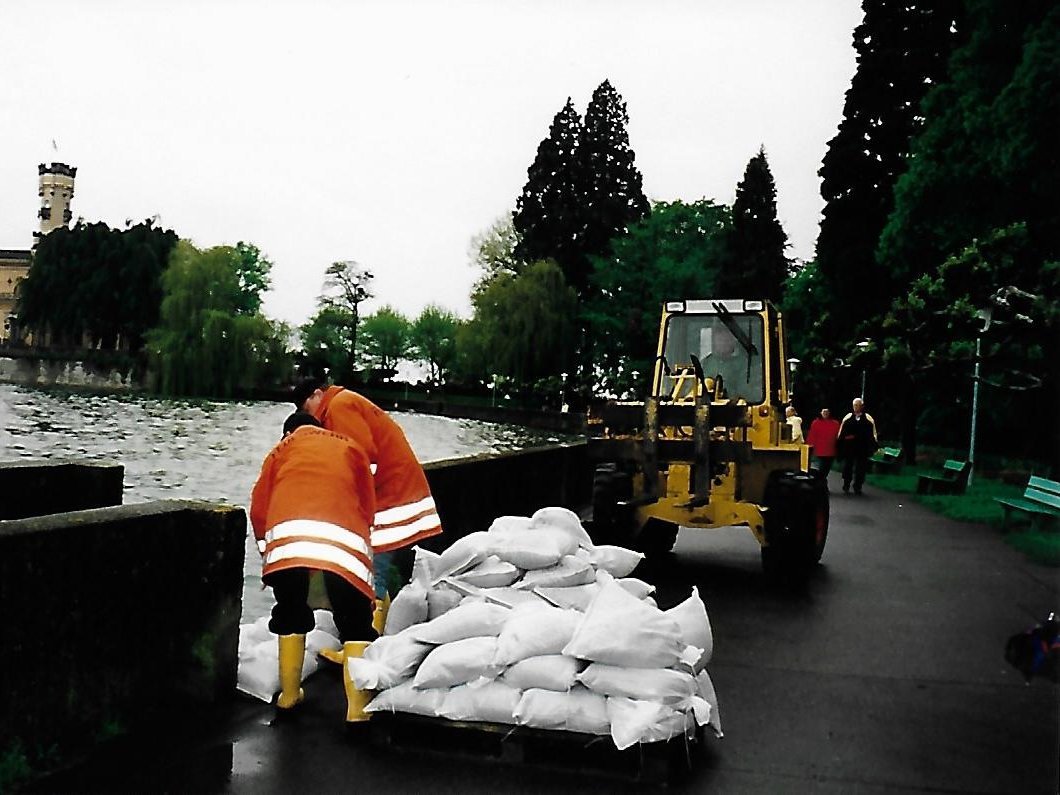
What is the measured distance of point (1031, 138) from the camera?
20.4 m

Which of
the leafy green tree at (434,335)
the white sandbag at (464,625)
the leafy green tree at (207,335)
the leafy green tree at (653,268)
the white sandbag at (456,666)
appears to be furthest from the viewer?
the leafy green tree at (434,335)

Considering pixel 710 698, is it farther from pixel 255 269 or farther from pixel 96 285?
pixel 255 269

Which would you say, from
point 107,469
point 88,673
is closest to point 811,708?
point 88,673

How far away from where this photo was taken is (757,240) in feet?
229

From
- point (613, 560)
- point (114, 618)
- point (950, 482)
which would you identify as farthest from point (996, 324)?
point (114, 618)

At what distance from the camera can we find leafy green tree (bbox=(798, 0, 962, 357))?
3531 cm

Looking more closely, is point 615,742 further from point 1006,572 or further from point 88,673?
point 1006,572

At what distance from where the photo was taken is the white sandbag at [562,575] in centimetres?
627

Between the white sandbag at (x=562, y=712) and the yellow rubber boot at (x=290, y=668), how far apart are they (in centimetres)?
113

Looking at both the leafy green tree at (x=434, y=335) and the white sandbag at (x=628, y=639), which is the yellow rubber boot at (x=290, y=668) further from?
the leafy green tree at (x=434, y=335)

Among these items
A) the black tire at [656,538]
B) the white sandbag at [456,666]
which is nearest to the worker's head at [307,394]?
the white sandbag at [456,666]

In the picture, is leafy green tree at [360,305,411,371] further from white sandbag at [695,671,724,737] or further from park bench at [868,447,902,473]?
white sandbag at [695,671,724,737]

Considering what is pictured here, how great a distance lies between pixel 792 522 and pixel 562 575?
402cm

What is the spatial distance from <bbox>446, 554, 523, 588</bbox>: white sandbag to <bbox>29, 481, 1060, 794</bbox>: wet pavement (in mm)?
864
